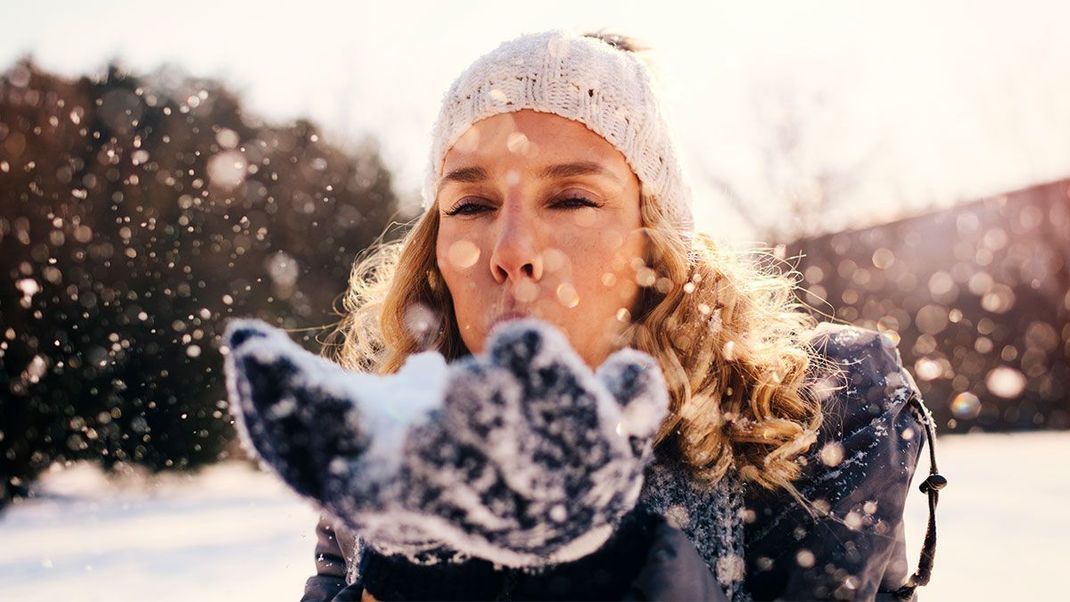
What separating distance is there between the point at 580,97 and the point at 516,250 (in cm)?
47

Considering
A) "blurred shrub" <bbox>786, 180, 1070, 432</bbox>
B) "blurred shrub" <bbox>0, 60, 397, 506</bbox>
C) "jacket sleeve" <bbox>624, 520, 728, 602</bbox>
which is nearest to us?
"jacket sleeve" <bbox>624, 520, 728, 602</bbox>

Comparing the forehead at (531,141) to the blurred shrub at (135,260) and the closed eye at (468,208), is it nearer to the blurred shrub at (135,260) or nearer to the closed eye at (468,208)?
the closed eye at (468,208)

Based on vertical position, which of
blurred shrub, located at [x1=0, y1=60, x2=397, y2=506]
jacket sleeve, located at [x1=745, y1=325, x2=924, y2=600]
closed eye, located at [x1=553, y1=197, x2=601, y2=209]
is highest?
blurred shrub, located at [x1=0, y1=60, x2=397, y2=506]

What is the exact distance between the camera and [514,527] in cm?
82

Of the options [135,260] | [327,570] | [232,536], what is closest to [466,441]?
[327,570]

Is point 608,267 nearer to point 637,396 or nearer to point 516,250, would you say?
point 516,250

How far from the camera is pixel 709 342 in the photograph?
1.84m

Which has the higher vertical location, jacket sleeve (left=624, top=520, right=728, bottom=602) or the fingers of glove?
the fingers of glove

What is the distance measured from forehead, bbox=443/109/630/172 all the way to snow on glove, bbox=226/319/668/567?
0.86 metres

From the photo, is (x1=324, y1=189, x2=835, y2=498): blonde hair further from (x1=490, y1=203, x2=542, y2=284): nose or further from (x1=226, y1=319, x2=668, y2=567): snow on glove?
(x1=226, y1=319, x2=668, y2=567): snow on glove

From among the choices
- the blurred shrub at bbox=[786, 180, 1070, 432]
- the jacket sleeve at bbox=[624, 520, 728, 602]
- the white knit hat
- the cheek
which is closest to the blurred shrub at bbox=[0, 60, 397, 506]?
the white knit hat

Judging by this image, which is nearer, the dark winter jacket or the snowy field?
the dark winter jacket

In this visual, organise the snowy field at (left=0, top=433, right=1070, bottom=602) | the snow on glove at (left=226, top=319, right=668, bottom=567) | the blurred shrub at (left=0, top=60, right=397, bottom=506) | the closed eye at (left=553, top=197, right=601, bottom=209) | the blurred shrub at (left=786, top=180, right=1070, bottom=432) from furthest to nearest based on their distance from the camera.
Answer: the blurred shrub at (left=786, top=180, right=1070, bottom=432)
the blurred shrub at (left=0, top=60, right=397, bottom=506)
the snowy field at (left=0, top=433, right=1070, bottom=602)
the closed eye at (left=553, top=197, right=601, bottom=209)
the snow on glove at (left=226, top=319, right=668, bottom=567)

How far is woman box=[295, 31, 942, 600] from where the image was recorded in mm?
1505
